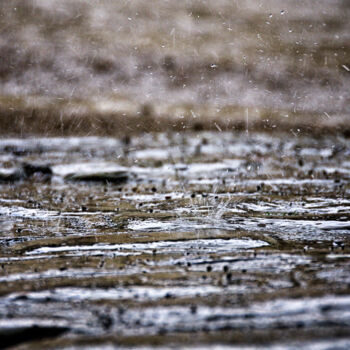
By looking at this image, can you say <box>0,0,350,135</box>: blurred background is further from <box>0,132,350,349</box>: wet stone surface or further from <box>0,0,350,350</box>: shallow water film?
<box>0,132,350,349</box>: wet stone surface

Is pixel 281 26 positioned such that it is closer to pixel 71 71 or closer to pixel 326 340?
pixel 71 71

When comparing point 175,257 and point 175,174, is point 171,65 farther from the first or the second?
point 175,257

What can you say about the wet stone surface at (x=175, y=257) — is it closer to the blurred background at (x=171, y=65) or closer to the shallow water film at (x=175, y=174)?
the shallow water film at (x=175, y=174)

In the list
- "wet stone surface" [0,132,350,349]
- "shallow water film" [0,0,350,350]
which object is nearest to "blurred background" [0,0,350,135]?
"shallow water film" [0,0,350,350]

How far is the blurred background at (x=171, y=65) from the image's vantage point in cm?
671

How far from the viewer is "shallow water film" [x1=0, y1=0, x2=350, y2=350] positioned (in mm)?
1369

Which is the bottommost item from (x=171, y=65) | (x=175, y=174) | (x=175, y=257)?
(x=175, y=257)

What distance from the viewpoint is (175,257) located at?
6.39 feet

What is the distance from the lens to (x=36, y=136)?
615 cm

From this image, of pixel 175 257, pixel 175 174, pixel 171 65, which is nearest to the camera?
pixel 175 257

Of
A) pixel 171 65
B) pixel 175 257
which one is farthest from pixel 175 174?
pixel 171 65

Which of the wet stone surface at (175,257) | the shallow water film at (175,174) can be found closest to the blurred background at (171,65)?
the shallow water film at (175,174)

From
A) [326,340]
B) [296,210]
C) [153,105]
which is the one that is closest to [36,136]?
[153,105]

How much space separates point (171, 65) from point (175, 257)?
587cm
